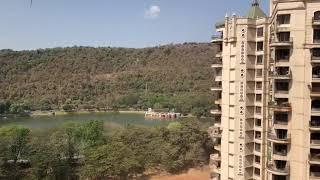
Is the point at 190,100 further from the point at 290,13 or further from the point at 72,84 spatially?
the point at 290,13

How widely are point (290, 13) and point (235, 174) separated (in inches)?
363

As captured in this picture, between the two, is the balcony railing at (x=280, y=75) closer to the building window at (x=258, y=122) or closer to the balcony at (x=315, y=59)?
the balcony at (x=315, y=59)

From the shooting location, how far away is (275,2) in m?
22.8

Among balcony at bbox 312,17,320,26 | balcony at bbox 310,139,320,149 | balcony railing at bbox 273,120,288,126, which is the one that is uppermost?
balcony at bbox 312,17,320,26

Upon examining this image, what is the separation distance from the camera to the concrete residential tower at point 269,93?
2130 centimetres

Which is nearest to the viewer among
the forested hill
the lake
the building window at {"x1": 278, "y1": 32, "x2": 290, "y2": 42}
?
the building window at {"x1": 278, "y1": 32, "x2": 290, "y2": 42}

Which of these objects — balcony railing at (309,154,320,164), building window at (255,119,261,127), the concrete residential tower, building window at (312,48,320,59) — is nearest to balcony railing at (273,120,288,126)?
the concrete residential tower

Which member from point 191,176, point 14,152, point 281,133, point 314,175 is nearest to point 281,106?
point 281,133

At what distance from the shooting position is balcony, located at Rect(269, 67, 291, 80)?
21872mm

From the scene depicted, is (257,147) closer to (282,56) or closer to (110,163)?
(282,56)

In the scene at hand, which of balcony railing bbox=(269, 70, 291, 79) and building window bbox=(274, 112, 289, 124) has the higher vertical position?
balcony railing bbox=(269, 70, 291, 79)

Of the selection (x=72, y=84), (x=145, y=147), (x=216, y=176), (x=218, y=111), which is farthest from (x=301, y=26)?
(x=72, y=84)

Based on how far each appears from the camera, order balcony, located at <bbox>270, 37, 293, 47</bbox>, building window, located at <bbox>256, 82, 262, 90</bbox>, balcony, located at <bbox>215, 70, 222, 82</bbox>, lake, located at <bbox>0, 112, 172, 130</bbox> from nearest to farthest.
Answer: balcony, located at <bbox>270, 37, 293, 47</bbox> → building window, located at <bbox>256, 82, 262, 90</bbox> → balcony, located at <bbox>215, 70, 222, 82</bbox> → lake, located at <bbox>0, 112, 172, 130</bbox>

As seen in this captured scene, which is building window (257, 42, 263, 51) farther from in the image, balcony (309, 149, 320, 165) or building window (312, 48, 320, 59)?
balcony (309, 149, 320, 165)
